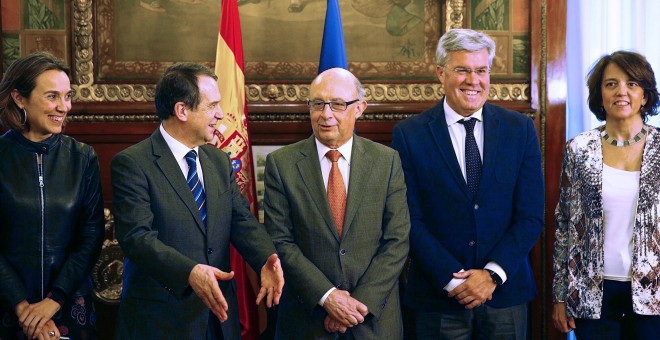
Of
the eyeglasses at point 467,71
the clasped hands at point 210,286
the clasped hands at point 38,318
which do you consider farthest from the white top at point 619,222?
the clasped hands at point 38,318

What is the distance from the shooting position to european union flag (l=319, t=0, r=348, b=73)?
4.10 metres

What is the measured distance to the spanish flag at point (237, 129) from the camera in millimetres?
4016

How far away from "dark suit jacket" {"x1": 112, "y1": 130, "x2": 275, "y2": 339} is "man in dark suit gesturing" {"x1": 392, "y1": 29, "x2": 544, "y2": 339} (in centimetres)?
73

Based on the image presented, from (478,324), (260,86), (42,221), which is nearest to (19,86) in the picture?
(42,221)

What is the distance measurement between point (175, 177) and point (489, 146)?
1314mm

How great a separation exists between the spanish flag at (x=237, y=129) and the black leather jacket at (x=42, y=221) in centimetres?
96

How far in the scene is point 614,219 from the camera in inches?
130

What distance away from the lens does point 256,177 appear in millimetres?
4457

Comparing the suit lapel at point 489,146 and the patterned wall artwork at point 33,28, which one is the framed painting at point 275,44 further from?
the suit lapel at point 489,146

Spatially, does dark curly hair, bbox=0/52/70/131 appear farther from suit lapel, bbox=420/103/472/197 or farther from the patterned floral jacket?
the patterned floral jacket

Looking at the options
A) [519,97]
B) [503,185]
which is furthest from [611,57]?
[519,97]

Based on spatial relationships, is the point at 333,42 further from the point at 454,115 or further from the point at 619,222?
the point at 619,222

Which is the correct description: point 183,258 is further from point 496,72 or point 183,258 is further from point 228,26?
point 496,72

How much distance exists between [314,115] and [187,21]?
5.08 feet
